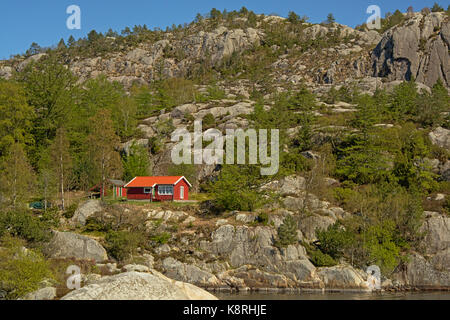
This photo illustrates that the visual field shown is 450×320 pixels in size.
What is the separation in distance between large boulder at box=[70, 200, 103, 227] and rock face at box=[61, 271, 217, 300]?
28.9 m

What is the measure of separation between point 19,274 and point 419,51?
11622cm

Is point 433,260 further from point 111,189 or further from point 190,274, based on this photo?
point 111,189

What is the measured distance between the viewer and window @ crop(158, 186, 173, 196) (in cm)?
5088

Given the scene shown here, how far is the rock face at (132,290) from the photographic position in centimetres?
1337

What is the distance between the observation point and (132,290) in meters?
13.6

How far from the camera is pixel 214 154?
63.6 m

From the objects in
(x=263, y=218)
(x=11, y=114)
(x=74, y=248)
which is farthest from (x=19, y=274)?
(x=11, y=114)

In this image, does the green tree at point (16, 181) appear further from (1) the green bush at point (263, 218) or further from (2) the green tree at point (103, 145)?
(1) the green bush at point (263, 218)

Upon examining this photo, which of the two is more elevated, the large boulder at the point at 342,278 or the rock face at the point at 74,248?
the rock face at the point at 74,248

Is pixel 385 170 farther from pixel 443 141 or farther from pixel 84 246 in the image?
pixel 84 246

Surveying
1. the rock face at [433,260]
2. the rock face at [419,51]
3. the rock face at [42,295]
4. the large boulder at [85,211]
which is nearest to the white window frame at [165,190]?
the large boulder at [85,211]

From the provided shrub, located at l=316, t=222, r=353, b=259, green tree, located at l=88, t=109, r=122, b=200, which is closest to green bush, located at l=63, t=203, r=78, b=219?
green tree, located at l=88, t=109, r=122, b=200

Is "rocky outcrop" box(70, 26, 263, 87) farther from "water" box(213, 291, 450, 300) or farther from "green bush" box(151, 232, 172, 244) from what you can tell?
"water" box(213, 291, 450, 300)

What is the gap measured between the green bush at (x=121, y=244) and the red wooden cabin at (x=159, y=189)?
1363 centimetres
